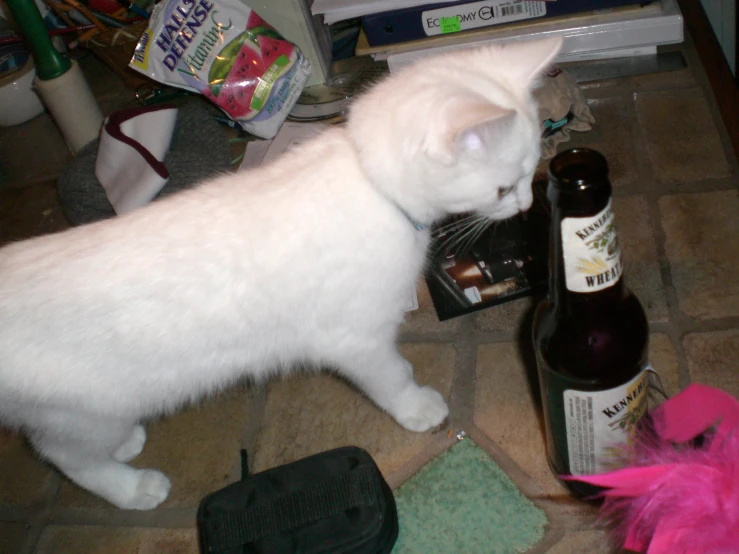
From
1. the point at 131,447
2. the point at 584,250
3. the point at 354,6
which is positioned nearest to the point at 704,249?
the point at 584,250

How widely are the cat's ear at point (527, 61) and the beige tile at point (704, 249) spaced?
53 cm

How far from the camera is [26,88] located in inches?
77.0

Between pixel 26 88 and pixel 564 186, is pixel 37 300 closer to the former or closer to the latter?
pixel 564 186

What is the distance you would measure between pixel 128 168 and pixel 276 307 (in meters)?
0.84

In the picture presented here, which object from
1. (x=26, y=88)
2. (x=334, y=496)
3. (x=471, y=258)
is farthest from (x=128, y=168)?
(x=334, y=496)

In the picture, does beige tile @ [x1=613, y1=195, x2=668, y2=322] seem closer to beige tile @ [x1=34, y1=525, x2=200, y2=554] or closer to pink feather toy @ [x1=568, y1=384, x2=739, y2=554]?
pink feather toy @ [x1=568, y1=384, x2=739, y2=554]

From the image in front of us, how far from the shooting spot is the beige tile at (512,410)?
98 cm

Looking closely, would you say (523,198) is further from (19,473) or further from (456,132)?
(19,473)

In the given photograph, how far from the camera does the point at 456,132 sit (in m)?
0.68

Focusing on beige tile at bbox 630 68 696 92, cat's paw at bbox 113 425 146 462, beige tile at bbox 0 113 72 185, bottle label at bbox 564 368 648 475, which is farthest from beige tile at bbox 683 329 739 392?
beige tile at bbox 0 113 72 185

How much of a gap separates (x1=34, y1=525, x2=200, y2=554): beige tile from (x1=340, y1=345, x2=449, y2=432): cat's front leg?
0.37 meters

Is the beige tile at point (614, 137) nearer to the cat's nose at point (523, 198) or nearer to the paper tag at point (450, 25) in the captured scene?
the paper tag at point (450, 25)

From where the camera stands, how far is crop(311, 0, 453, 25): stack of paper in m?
1.58

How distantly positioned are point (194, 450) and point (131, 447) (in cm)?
11
